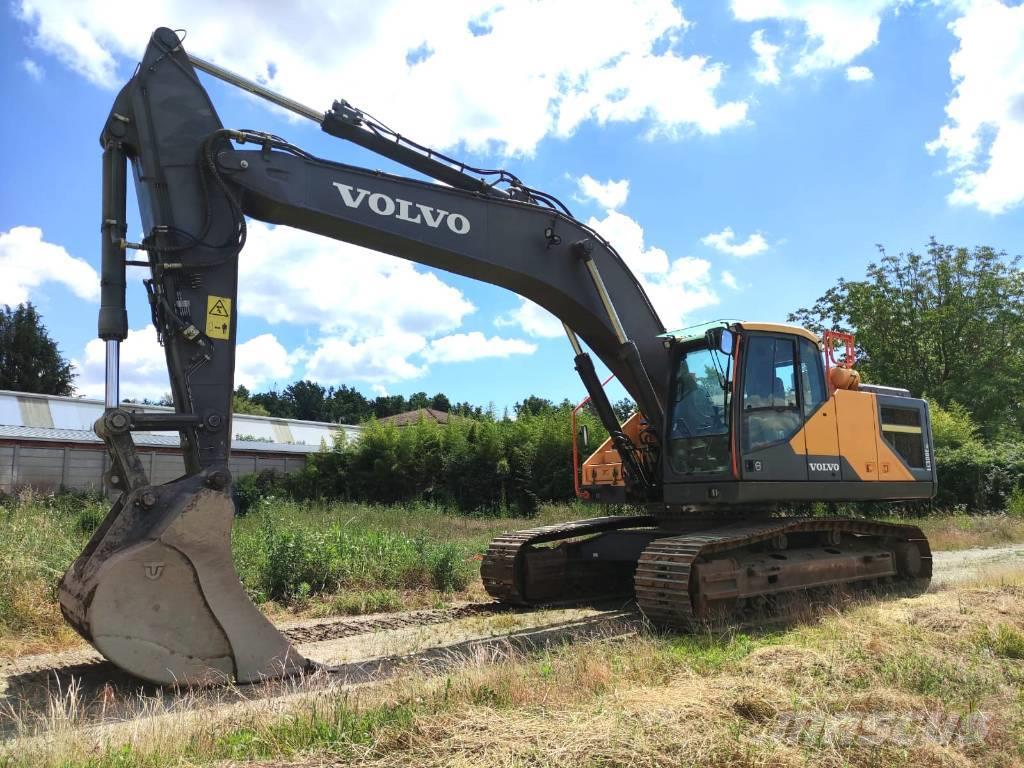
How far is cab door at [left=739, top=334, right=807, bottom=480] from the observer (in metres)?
7.41

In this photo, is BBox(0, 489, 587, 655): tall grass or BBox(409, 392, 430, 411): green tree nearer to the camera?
BBox(0, 489, 587, 655): tall grass

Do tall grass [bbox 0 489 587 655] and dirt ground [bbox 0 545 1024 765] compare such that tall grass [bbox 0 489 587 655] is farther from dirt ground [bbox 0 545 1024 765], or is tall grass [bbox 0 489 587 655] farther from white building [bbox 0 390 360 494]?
white building [bbox 0 390 360 494]

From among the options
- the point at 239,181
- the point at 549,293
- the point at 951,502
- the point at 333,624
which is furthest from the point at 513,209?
the point at 951,502

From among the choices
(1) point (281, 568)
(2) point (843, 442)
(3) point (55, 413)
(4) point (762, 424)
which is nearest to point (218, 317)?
(1) point (281, 568)

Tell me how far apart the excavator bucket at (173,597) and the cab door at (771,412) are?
4400 millimetres

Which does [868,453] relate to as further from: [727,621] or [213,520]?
[213,520]

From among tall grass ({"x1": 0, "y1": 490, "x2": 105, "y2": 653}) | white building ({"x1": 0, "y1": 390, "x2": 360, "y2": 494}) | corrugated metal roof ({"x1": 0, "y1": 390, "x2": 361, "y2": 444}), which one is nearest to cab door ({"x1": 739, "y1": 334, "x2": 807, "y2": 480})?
tall grass ({"x1": 0, "y1": 490, "x2": 105, "y2": 653})

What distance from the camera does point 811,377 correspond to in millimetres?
8125

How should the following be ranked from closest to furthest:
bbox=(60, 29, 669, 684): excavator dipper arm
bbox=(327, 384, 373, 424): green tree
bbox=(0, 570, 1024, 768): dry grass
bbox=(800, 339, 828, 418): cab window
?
bbox=(0, 570, 1024, 768): dry grass
bbox=(60, 29, 669, 684): excavator dipper arm
bbox=(800, 339, 828, 418): cab window
bbox=(327, 384, 373, 424): green tree

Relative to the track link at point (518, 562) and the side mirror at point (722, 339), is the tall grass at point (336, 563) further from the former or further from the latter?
the side mirror at point (722, 339)

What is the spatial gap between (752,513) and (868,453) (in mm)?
1523

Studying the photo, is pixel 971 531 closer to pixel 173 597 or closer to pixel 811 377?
pixel 811 377

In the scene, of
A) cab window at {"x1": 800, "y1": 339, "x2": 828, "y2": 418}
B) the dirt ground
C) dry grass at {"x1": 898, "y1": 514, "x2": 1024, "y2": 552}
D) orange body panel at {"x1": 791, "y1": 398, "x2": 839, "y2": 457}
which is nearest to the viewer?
the dirt ground

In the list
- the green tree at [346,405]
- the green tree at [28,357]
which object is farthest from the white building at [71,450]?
the green tree at [346,405]
